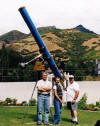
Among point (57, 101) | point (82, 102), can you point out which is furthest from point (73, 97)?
point (82, 102)

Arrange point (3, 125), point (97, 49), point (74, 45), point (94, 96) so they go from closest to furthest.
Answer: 1. point (3, 125)
2. point (94, 96)
3. point (97, 49)
4. point (74, 45)

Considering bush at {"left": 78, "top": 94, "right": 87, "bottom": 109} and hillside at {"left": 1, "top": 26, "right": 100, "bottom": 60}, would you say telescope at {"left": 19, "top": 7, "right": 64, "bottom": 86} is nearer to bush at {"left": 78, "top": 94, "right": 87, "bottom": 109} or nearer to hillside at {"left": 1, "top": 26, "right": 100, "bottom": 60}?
bush at {"left": 78, "top": 94, "right": 87, "bottom": 109}

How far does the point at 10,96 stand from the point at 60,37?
127 metres

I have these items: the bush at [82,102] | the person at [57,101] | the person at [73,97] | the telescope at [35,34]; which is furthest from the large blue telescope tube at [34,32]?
the bush at [82,102]

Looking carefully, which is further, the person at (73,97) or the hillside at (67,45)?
the hillside at (67,45)

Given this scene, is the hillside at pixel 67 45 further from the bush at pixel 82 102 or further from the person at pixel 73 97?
the person at pixel 73 97

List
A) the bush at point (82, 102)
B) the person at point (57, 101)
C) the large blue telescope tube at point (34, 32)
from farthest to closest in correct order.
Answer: the bush at point (82, 102) → the person at point (57, 101) → the large blue telescope tube at point (34, 32)

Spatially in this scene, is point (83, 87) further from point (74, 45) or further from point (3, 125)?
point (74, 45)

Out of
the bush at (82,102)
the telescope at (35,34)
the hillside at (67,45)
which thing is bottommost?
the bush at (82,102)

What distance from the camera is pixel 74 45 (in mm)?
130250

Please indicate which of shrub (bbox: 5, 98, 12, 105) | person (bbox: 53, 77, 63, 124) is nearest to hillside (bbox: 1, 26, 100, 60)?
shrub (bbox: 5, 98, 12, 105)

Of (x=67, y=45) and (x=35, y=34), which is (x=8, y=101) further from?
(x=67, y=45)

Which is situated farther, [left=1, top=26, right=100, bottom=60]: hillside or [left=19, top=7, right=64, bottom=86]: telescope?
[left=1, top=26, right=100, bottom=60]: hillside

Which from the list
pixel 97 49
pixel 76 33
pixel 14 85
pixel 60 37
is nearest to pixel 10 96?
pixel 14 85
